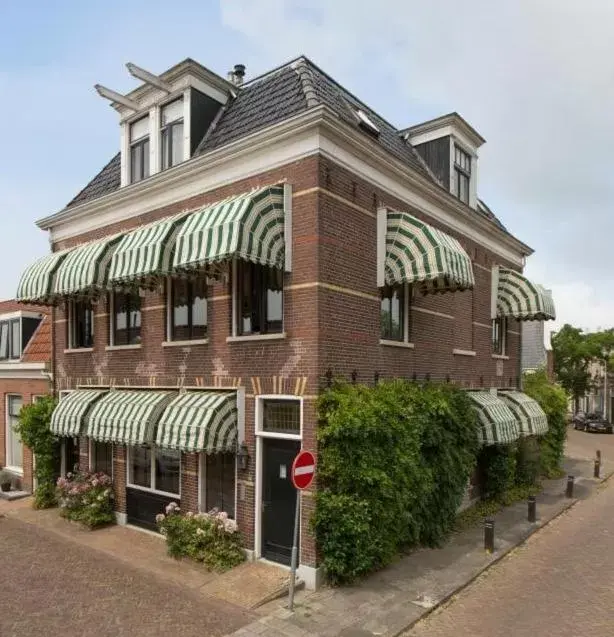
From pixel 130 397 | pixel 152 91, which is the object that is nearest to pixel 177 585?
pixel 130 397

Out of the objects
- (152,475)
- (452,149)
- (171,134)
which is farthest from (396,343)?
(171,134)

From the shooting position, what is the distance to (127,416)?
37.9 feet

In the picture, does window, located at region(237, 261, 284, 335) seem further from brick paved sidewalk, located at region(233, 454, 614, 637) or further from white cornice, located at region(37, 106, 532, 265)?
brick paved sidewalk, located at region(233, 454, 614, 637)

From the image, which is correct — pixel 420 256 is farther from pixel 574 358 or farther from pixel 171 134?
pixel 574 358

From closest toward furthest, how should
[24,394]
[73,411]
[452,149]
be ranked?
[73,411] < [452,149] < [24,394]

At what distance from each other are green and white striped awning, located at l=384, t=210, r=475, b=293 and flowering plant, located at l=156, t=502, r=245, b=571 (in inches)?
233

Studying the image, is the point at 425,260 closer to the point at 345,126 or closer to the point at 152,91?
the point at 345,126

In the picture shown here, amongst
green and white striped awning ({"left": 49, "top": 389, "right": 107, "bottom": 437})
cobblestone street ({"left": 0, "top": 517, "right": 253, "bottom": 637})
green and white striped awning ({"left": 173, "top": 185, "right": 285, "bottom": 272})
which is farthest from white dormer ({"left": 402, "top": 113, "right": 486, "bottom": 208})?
cobblestone street ({"left": 0, "top": 517, "right": 253, "bottom": 637})

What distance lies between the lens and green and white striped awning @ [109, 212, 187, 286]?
1052cm

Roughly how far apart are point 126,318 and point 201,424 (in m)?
4.79

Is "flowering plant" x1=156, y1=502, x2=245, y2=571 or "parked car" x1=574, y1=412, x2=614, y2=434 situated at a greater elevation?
"flowering plant" x1=156, y1=502, x2=245, y2=571

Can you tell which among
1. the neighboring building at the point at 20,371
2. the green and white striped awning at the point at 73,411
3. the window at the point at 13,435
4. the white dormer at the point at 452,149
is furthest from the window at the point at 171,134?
the window at the point at 13,435

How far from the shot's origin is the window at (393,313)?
11586 millimetres

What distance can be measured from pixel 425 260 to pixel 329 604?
6449 millimetres
